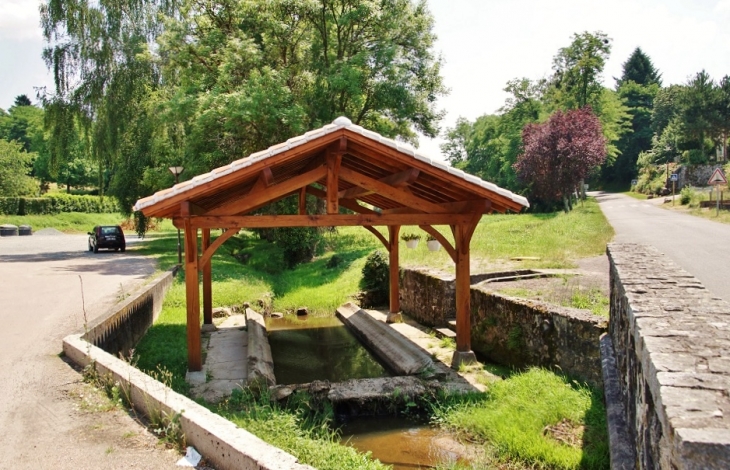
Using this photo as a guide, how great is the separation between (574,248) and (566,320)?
30.9 ft

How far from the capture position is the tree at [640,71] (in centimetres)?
7538

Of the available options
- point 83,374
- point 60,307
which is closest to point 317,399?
point 83,374

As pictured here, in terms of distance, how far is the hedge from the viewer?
4244cm

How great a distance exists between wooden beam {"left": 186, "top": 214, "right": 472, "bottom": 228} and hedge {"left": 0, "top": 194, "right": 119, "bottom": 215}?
120 ft

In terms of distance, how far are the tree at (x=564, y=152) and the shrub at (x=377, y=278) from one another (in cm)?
2059

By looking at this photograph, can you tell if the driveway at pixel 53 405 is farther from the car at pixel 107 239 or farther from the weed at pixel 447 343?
the car at pixel 107 239

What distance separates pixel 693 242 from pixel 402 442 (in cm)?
1196

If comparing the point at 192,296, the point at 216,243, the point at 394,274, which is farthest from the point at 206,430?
the point at 394,274

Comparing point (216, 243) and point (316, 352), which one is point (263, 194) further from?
point (316, 352)

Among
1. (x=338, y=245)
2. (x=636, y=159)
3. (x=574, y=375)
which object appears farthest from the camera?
(x=636, y=159)

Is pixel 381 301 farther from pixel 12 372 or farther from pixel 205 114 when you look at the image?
pixel 12 372

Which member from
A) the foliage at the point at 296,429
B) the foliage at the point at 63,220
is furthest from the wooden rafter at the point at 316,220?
the foliage at the point at 63,220

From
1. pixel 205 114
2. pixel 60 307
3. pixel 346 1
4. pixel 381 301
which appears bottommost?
pixel 381 301

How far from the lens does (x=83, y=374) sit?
6270 millimetres
